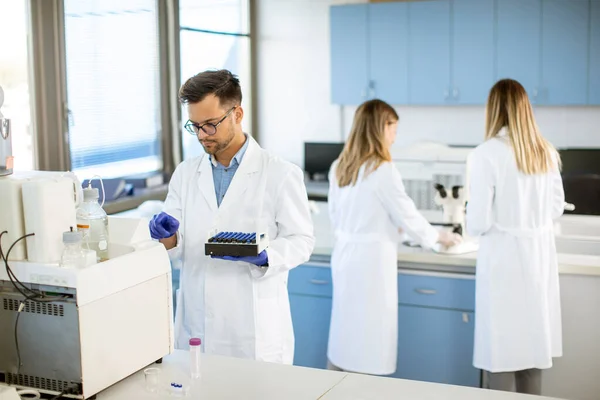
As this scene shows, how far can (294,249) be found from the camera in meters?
2.41

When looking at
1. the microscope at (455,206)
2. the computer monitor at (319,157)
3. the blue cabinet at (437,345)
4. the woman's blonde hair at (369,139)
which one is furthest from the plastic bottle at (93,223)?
the computer monitor at (319,157)

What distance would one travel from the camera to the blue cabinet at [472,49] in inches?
186

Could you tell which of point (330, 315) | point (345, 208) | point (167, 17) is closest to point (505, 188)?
point (345, 208)

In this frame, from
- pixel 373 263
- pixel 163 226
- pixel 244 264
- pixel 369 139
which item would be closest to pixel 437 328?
pixel 373 263

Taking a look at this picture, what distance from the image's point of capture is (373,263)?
11.1 feet

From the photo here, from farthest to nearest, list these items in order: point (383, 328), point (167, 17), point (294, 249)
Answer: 1. point (167, 17)
2. point (383, 328)
3. point (294, 249)

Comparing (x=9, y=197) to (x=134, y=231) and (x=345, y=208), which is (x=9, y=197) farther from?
(x=345, y=208)

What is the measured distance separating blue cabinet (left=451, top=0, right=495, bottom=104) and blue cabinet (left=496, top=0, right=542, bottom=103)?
2.4 inches

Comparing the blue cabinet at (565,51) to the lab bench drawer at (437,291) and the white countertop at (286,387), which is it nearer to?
the lab bench drawer at (437,291)

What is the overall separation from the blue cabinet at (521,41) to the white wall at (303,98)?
1.71 feet

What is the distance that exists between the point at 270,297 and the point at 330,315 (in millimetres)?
1281

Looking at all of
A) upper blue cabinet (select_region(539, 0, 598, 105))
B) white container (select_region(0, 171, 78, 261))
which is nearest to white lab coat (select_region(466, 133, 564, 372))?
upper blue cabinet (select_region(539, 0, 598, 105))

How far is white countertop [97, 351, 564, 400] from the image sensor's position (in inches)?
71.8

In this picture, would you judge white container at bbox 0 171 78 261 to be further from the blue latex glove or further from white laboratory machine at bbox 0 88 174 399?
the blue latex glove
